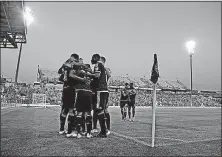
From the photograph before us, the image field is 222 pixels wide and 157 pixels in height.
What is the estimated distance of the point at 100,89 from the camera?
621 cm

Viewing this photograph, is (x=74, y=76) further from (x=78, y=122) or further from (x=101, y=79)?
(x=78, y=122)

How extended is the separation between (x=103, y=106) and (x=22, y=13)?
10.4 meters

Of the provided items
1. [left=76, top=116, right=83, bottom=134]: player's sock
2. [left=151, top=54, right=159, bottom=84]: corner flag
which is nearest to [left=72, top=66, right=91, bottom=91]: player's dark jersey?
[left=76, top=116, right=83, bottom=134]: player's sock

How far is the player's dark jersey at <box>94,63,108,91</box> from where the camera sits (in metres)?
6.17

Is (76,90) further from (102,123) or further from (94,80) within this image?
(102,123)

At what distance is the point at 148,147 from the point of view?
487 centimetres

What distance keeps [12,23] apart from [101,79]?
11718mm

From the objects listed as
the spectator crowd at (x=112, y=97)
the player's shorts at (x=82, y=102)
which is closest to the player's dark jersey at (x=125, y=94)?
the player's shorts at (x=82, y=102)

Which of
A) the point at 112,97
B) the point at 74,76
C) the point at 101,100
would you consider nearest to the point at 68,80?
the point at 74,76

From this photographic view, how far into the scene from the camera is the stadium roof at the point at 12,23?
13.0 m

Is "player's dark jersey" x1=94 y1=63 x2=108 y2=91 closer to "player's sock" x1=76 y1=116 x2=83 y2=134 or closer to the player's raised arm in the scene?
the player's raised arm

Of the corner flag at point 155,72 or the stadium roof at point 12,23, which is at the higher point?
the stadium roof at point 12,23

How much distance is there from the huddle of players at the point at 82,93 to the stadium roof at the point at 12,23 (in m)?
8.58

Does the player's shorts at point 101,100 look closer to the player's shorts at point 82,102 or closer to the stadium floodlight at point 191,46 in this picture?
the player's shorts at point 82,102
